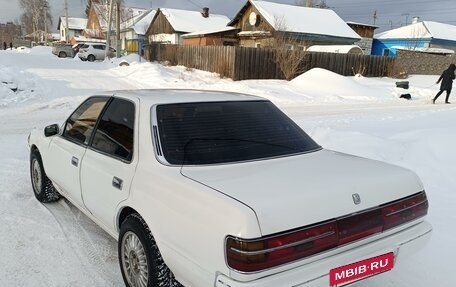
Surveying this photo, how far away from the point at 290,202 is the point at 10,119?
9.59 metres

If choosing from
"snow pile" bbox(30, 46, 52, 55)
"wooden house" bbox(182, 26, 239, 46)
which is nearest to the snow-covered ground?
"wooden house" bbox(182, 26, 239, 46)

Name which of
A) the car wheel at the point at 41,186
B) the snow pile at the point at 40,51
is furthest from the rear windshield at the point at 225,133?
the snow pile at the point at 40,51

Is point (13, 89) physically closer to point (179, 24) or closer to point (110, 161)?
point (110, 161)

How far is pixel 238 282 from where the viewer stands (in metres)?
2.12

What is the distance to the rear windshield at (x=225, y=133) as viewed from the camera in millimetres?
2943

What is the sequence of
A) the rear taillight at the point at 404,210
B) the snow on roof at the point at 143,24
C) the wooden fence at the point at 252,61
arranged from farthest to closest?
the snow on roof at the point at 143,24 → the wooden fence at the point at 252,61 → the rear taillight at the point at 404,210

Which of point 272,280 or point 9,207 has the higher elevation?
point 272,280

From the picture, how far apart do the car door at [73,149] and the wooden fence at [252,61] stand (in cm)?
1786

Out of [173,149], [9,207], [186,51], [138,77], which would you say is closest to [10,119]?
[9,207]

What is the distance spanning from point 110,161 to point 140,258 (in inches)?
32.0

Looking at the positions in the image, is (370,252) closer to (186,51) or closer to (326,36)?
(186,51)

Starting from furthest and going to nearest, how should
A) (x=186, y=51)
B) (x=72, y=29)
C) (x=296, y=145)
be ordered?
(x=72, y=29) < (x=186, y=51) < (x=296, y=145)

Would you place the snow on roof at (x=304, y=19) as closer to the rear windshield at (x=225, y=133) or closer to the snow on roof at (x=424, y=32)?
the snow on roof at (x=424, y=32)

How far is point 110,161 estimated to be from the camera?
3.23 metres
